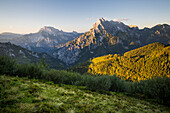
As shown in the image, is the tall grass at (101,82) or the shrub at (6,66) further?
the tall grass at (101,82)

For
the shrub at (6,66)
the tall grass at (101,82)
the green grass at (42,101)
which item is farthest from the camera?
the tall grass at (101,82)

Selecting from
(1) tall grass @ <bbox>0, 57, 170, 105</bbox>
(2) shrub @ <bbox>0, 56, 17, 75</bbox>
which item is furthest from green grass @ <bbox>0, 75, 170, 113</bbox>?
(1) tall grass @ <bbox>0, 57, 170, 105</bbox>

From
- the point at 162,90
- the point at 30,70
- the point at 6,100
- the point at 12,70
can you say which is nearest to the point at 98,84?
the point at 162,90

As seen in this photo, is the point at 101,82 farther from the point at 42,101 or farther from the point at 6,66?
the point at 6,66

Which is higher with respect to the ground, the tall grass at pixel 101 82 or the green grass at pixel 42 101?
the green grass at pixel 42 101

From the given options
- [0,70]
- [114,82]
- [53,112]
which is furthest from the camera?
[114,82]

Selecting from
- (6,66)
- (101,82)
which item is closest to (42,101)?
(6,66)

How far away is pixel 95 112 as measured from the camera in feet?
36.0

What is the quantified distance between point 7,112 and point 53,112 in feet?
11.9

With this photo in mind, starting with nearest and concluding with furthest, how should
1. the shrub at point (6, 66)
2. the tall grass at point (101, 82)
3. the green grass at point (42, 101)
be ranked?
the green grass at point (42, 101) → the shrub at point (6, 66) → the tall grass at point (101, 82)

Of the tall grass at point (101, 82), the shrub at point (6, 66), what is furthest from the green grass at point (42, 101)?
the tall grass at point (101, 82)

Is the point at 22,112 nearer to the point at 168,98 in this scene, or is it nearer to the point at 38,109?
the point at 38,109

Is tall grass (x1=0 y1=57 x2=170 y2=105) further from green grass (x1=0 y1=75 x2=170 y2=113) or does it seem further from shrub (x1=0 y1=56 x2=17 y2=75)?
green grass (x1=0 y1=75 x2=170 y2=113)

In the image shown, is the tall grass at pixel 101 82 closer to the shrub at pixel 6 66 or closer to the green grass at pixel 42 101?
the shrub at pixel 6 66
